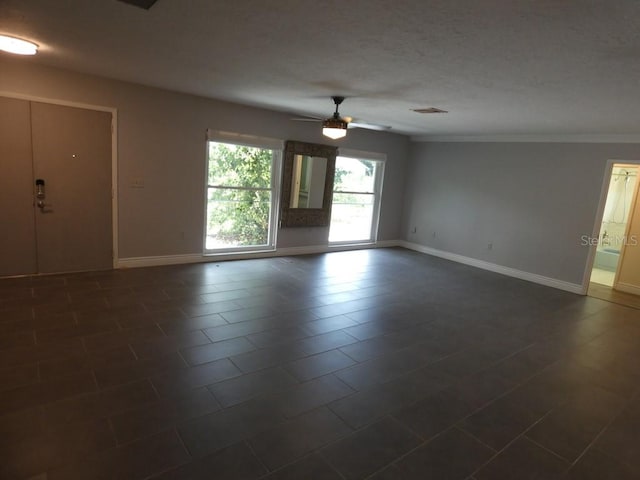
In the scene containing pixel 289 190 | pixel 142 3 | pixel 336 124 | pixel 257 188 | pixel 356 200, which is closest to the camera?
pixel 142 3

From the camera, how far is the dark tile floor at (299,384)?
200cm

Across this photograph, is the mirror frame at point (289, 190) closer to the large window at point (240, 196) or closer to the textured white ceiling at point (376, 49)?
the large window at point (240, 196)

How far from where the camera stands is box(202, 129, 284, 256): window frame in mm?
5449

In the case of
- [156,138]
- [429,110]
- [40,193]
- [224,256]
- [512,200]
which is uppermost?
[429,110]

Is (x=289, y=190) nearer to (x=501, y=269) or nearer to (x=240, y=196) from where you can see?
(x=240, y=196)

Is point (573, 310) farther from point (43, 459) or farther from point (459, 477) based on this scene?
point (43, 459)

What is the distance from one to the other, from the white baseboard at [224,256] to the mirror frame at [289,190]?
0.45 metres

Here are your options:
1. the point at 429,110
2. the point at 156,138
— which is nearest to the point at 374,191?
the point at 429,110

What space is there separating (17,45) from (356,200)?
5.52m

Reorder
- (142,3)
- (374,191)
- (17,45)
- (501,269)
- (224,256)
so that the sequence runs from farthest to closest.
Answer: (374,191) → (501,269) → (224,256) → (17,45) → (142,3)

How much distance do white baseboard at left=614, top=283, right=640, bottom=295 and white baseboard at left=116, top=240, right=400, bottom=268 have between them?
402cm

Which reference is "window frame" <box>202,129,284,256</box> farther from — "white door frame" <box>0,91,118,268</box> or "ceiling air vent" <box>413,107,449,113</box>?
"ceiling air vent" <box>413,107,449,113</box>

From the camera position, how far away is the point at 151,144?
16.2 feet

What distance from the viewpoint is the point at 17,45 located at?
3.06 metres
